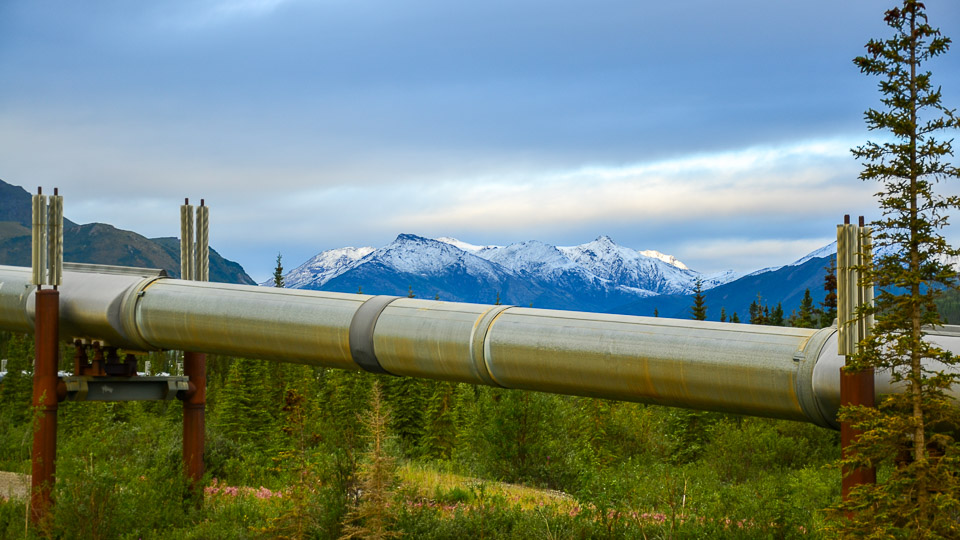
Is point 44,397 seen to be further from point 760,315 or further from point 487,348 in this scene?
point 760,315

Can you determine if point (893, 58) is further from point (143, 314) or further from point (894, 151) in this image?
point (143, 314)

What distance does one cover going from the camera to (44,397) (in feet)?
46.4

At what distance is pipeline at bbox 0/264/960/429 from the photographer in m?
8.83

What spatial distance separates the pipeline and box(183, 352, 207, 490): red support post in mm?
1452

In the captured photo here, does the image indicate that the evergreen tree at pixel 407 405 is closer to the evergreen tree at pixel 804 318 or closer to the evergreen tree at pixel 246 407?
the evergreen tree at pixel 246 407

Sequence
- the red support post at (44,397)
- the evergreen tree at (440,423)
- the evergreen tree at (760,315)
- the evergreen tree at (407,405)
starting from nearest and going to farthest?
the red support post at (44,397)
the evergreen tree at (407,405)
the evergreen tree at (440,423)
the evergreen tree at (760,315)

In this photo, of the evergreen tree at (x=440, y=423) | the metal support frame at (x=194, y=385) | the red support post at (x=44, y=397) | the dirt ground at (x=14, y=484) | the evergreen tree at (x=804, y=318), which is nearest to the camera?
the red support post at (x=44, y=397)

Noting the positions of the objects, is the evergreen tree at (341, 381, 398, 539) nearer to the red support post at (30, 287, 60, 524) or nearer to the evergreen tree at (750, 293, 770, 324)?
the red support post at (30, 287, 60, 524)

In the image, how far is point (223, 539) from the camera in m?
13.8

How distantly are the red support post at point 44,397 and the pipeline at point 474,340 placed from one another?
0.42 meters

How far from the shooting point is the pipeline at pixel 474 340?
8828 millimetres

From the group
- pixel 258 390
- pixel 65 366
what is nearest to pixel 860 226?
pixel 258 390

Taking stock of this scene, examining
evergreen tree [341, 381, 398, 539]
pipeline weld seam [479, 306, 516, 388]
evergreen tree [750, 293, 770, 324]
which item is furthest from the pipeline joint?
evergreen tree [750, 293, 770, 324]

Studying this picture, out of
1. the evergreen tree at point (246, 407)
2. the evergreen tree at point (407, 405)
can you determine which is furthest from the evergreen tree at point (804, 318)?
the evergreen tree at point (246, 407)
